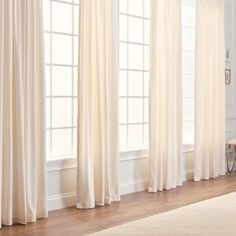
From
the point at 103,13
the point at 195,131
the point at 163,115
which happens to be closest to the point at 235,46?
the point at 195,131

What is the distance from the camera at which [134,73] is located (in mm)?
7910

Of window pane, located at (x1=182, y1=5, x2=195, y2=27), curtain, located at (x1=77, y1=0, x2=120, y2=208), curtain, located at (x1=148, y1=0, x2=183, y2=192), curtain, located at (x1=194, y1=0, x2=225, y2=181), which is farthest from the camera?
window pane, located at (x1=182, y1=5, x2=195, y2=27)

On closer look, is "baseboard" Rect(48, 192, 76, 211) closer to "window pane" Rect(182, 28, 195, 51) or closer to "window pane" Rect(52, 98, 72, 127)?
"window pane" Rect(52, 98, 72, 127)

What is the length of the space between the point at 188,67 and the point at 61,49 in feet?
9.28

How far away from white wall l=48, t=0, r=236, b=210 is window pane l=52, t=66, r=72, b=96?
0.80 metres

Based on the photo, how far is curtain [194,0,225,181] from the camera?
8.55 m

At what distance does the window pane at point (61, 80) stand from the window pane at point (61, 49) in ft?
0.26

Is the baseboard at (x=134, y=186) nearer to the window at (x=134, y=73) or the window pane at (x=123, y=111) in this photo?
the window at (x=134, y=73)

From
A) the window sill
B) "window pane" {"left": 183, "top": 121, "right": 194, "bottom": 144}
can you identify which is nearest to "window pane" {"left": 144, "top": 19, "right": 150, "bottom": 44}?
"window pane" {"left": 183, "top": 121, "right": 194, "bottom": 144}

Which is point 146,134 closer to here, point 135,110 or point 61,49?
point 135,110

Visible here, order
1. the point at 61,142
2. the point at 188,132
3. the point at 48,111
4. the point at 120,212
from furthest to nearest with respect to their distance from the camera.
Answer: the point at 188,132
the point at 61,142
the point at 48,111
the point at 120,212

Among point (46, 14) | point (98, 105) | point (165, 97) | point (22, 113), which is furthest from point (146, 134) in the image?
point (22, 113)

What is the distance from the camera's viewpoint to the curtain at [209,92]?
8.55 meters

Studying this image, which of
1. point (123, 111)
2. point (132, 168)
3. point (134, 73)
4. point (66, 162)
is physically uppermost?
point (134, 73)
